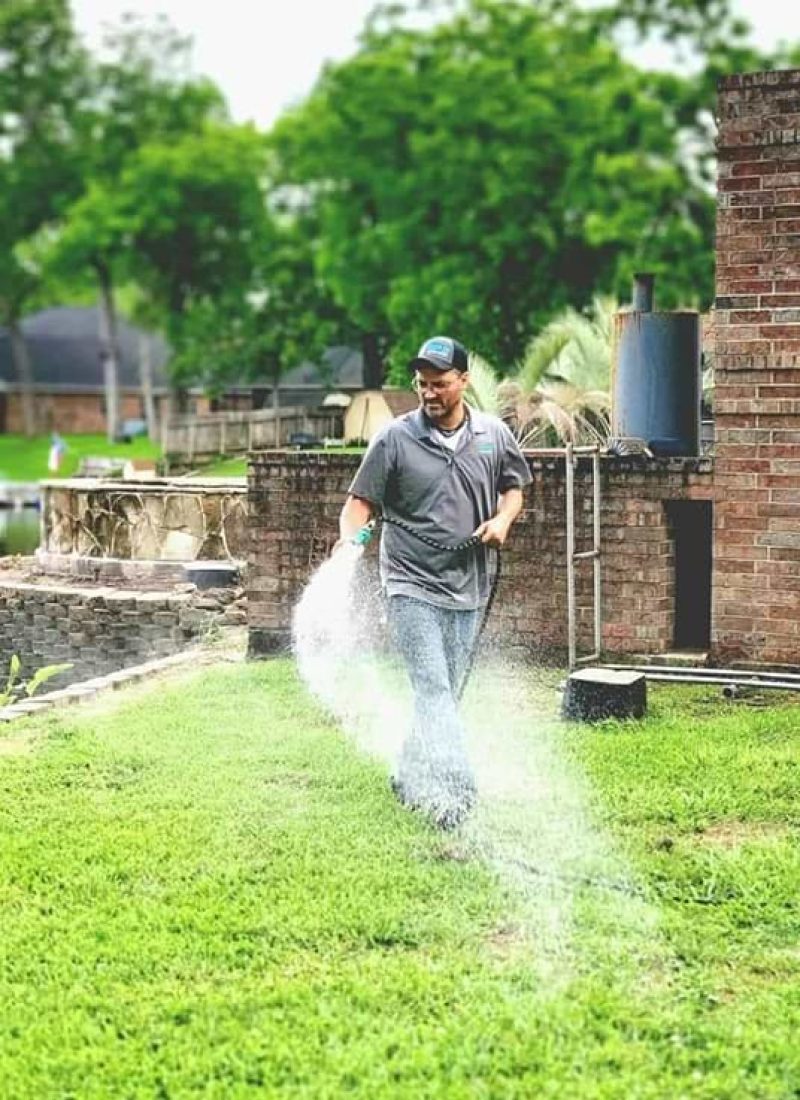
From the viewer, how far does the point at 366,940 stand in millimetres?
5012

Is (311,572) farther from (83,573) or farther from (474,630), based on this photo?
(83,573)

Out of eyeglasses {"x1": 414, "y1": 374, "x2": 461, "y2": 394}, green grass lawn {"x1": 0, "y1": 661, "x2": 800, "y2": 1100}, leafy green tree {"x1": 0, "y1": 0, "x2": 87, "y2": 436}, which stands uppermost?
leafy green tree {"x1": 0, "y1": 0, "x2": 87, "y2": 436}

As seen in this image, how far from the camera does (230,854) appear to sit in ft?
19.7

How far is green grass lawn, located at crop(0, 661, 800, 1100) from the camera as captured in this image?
408 centimetres

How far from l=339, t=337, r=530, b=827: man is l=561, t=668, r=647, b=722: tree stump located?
82.2 inches

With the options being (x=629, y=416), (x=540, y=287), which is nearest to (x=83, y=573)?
(x=629, y=416)

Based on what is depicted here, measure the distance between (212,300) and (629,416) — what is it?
4758cm

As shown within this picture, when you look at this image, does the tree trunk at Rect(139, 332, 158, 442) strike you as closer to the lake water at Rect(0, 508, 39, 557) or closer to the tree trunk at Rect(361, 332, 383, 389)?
the lake water at Rect(0, 508, 39, 557)

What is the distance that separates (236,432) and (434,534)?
3255cm

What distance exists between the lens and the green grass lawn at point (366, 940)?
4.08 m

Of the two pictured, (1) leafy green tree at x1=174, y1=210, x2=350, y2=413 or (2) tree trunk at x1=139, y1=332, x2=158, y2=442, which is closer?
(1) leafy green tree at x1=174, y1=210, x2=350, y2=413

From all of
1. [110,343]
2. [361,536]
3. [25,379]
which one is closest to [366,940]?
[361,536]

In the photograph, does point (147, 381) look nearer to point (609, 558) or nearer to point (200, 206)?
point (200, 206)

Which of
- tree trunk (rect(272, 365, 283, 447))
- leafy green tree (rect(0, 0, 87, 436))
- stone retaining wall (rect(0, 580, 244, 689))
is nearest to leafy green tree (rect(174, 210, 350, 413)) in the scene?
tree trunk (rect(272, 365, 283, 447))
